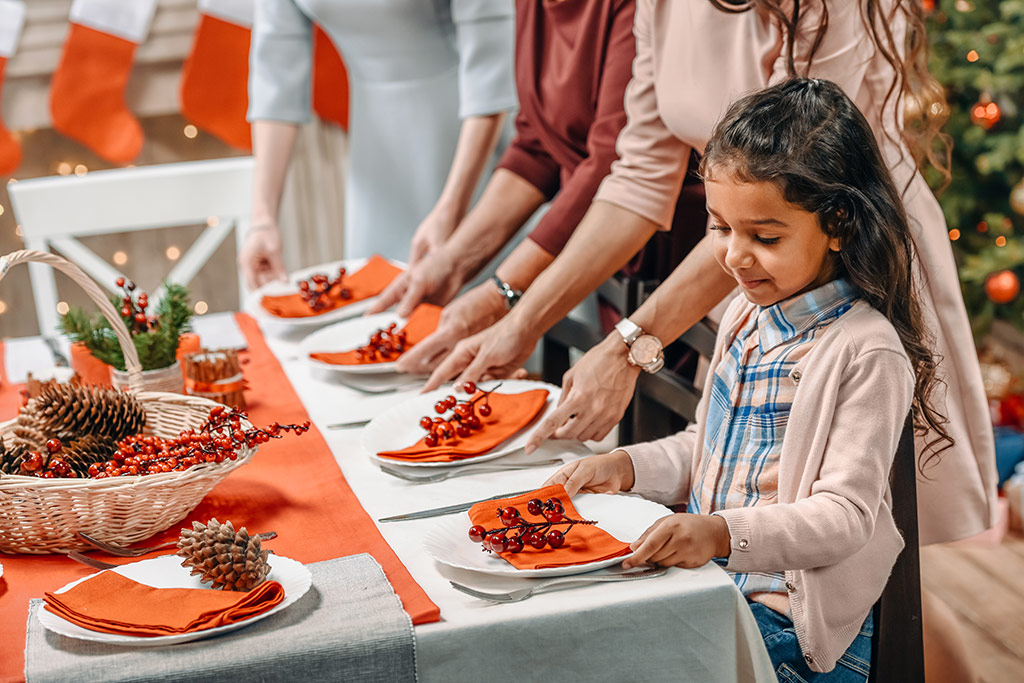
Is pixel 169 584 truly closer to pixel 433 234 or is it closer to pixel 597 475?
pixel 597 475

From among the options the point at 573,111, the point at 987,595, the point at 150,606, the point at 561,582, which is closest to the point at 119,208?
the point at 573,111

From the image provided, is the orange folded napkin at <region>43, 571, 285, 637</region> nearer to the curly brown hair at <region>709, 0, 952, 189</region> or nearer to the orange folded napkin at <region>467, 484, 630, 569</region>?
the orange folded napkin at <region>467, 484, 630, 569</region>

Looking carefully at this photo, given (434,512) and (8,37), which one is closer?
(434,512)

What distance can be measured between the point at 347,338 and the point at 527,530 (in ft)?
2.71

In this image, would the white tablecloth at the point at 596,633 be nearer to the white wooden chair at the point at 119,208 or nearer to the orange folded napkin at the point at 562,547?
the orange folded napkin at the point at 562,547

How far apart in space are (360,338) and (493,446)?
0.55 m

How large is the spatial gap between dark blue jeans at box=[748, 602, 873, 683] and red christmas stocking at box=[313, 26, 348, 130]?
8.44 feet

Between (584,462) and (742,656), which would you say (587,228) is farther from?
(742,656)

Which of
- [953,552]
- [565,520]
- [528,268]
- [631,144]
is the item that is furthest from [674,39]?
[953,552]

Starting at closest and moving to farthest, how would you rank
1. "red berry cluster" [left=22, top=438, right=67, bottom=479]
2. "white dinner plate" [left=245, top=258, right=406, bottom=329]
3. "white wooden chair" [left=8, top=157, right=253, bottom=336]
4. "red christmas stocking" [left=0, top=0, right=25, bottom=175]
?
"red berry cluster" [left=22, top=438, right=67, bottom=479] < "white dinner plate" [left=245, top=258, right=406, bottom=329] < "white wooden chair" [left=8, top=157, right=253, bottom=336] < "red christmas stocking" [left=0, top=0, right=25, bottom=175]

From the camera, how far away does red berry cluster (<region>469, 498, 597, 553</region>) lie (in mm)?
978

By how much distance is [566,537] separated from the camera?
3.29 feet

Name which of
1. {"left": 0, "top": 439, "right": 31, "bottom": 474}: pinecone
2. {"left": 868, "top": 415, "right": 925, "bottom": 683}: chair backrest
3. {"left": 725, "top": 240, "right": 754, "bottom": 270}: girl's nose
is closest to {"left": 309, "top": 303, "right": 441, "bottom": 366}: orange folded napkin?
{"left": 0, "top": 439, "right": 31, "bottom": 474}: pinecone

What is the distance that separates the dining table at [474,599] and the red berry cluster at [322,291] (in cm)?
63
